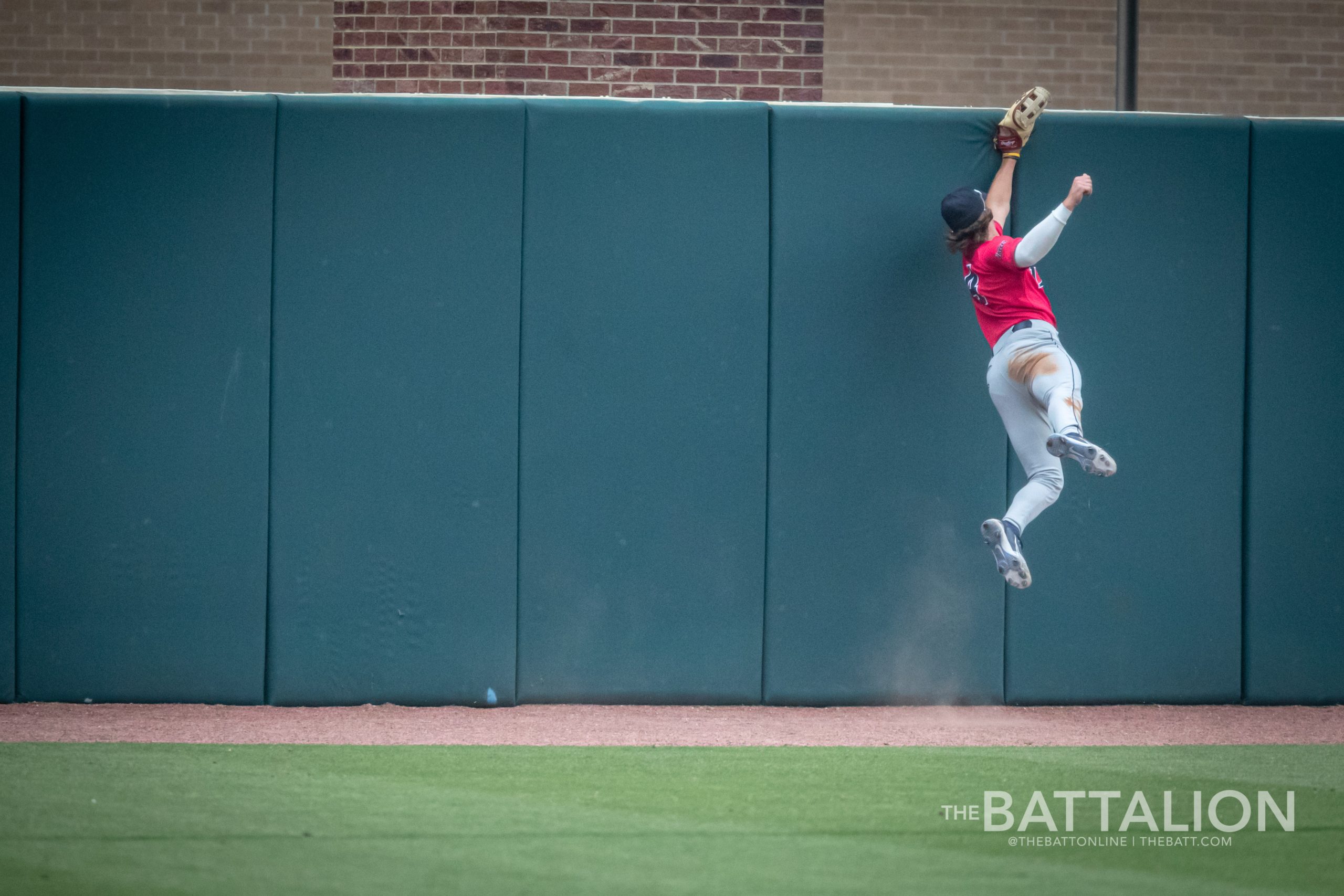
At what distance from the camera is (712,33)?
Result: 7090 mm

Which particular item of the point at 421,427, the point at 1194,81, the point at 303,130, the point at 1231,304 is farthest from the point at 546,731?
the point at 1194,81

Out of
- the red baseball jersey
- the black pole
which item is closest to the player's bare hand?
the red baseball jersey

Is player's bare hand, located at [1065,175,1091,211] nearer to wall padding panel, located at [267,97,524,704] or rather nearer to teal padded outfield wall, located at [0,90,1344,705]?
teal padded outfield wall, located at [0,90,1344,705]

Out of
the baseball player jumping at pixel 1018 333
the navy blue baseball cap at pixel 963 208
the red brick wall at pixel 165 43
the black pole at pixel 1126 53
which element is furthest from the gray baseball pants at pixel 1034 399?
the red brick wall at pixel 165 43

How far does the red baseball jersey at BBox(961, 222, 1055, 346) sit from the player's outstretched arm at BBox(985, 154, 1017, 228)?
6.1 inches

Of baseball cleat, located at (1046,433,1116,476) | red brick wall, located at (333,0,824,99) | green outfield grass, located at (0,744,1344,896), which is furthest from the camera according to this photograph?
red brick wall, located at (333,0,824,99)

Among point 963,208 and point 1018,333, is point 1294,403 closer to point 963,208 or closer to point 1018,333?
point 1018,333

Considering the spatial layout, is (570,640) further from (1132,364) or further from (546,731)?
(1132,364)

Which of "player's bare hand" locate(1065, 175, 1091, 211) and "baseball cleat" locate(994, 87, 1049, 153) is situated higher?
"baseball cleat" locate(994, 87, 1049, 153)

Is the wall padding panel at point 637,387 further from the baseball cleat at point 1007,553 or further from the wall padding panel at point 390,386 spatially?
the baseball cleat at point 1007,553

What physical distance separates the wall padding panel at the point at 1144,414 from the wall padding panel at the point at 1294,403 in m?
0.08

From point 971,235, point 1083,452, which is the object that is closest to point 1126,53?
point 971,235

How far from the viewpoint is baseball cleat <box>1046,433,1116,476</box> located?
4.76 metres

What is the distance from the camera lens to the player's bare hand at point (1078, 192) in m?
5.01
